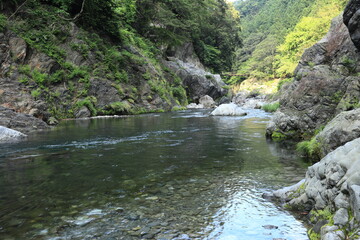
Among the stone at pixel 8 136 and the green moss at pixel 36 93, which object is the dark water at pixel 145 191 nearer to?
the stone at pixel 8 136

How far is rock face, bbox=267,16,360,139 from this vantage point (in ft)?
29.3

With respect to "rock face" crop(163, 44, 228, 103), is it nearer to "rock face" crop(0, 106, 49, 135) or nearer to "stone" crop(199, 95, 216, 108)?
"stone" crop(199, 95, 216, 108)

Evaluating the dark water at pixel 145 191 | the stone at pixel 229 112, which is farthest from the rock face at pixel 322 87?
the stone at pixel 229 112

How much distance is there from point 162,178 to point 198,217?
6.38 ft

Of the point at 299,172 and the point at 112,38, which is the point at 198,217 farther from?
the point at 112,38

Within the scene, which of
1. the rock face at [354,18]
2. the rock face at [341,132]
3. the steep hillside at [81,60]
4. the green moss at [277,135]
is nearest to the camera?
the rock face at [341,132]

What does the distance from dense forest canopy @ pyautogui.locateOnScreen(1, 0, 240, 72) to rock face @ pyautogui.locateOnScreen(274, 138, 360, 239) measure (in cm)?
2487

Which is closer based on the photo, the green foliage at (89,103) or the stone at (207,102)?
the green foliage at (89,103)

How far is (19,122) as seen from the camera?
13.2 meters

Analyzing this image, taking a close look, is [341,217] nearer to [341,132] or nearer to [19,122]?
[341,132]

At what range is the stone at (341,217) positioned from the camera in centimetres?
287

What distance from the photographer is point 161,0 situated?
133 ft

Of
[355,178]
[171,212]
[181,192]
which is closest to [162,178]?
[181,192]

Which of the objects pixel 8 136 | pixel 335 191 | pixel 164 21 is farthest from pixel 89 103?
pixel 164 21
